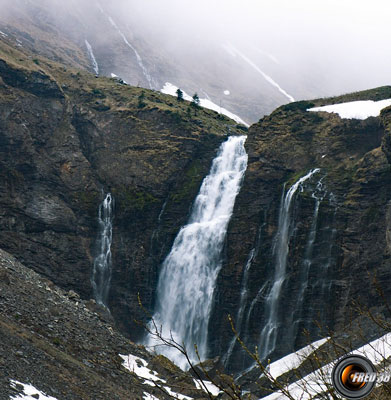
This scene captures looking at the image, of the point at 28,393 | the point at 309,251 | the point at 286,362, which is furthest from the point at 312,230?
the point at 28,393

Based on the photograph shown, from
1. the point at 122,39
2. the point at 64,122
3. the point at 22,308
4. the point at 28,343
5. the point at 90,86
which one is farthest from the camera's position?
the point at 122,39

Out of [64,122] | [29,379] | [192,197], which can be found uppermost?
[64,122]

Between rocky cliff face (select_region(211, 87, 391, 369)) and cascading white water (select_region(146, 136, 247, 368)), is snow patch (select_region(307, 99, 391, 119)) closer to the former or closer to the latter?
rocky cliff face (select_region(211, 87, 391, 369))

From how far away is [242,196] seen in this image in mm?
54938

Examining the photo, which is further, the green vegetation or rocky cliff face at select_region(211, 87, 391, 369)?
the green vegetation

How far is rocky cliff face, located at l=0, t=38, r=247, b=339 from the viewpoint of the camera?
57.7 meters

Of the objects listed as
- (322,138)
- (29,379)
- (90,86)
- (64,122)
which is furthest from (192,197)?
(29,379)

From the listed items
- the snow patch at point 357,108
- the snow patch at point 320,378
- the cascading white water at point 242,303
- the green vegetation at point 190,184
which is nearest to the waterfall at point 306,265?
the cascading white water at point 242,303

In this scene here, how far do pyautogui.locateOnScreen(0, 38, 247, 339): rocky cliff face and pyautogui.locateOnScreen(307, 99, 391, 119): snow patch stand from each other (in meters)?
14.9

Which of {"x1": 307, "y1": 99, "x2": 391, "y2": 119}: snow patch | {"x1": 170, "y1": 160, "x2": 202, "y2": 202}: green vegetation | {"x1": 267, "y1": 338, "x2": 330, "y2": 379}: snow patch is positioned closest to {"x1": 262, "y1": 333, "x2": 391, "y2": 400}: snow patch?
{"x1": 267, "y1": 338, "x2": 330, "y2": 379}: snow patch

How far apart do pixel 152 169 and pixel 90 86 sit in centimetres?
2316

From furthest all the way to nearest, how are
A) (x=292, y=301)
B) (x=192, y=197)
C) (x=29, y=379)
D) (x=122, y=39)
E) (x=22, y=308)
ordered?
1. (x=122, y=39)
2. (x=192, y=197)
3. (x=292, y=301)
4. (x=22, y=308)
5. (x=29, y=379)

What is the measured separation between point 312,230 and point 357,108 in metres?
15.0

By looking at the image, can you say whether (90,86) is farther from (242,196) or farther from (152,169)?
(242,196)
